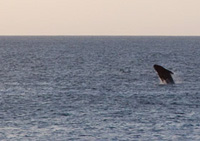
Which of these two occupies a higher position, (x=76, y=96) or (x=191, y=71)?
(x=191, y=71)

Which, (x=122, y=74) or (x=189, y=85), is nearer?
Result: (x=189, y=85)

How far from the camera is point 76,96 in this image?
197 feet

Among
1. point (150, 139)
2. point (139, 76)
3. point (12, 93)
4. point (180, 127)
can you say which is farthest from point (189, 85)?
point (150, 139)

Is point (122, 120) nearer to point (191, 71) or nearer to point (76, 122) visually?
point (76, 122)

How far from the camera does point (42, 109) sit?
51.2 metres

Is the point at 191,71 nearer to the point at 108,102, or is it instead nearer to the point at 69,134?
the point at 108,102

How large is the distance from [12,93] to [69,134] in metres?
23.9

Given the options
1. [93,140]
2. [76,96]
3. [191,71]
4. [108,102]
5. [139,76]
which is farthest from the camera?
[191,71]

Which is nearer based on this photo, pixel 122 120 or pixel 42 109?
pixel 122 120

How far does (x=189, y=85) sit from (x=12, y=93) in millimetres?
22394

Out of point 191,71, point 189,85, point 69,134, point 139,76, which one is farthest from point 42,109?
point 191,71

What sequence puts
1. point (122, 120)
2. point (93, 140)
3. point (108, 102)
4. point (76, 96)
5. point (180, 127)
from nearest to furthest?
point (93, 140)
point (180, 127)
point (122, 120)
point (108, 102)
point (76, 96)

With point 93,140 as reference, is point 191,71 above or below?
above

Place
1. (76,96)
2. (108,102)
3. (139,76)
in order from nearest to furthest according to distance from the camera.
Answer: (108,102)
(76,96)
(139,76)
